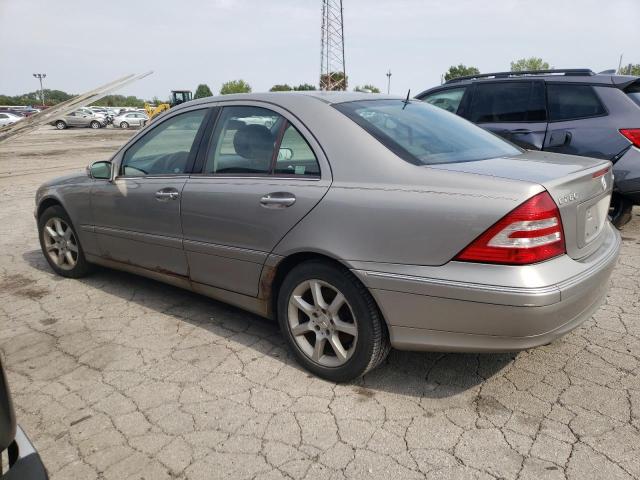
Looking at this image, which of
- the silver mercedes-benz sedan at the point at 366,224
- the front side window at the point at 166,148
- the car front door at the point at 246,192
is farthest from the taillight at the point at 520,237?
the front side window at the point at 166,148

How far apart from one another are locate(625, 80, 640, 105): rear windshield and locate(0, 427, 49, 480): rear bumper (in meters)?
5.88

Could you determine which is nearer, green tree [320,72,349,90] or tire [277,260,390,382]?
tire [277,260,390,382]

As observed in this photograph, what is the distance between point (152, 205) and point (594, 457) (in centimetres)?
297

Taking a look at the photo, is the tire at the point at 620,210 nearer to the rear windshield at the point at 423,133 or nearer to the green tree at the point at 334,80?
the rear windshield at the point at 423,133

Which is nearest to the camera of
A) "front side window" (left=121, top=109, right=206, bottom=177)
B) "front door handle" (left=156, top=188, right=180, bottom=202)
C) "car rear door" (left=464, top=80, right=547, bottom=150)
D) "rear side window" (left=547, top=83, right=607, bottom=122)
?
"front door handle" (left=156, top=188, right=180, bottom=202)

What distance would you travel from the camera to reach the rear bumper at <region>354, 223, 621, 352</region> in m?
2.25

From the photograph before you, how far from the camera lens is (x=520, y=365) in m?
3.01

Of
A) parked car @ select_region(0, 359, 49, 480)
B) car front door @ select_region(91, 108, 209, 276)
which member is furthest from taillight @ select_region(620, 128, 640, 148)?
parked car @ select_region(0, 359, 49, 480)

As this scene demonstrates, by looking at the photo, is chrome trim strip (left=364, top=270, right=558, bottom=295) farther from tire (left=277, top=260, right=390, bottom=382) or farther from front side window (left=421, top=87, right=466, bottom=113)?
front side window (left=421, top=87, right=466, bottom=113)

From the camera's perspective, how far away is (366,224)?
254 centimetres

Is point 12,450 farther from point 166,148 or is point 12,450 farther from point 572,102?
point 572,102

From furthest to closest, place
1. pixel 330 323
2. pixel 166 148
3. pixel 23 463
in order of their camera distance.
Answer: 1. pixel 166 148
2. pixel 330 323
3. pixel 23 463

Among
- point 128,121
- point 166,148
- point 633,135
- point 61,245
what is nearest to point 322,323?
point 166,148

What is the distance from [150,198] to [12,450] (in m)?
2.33
